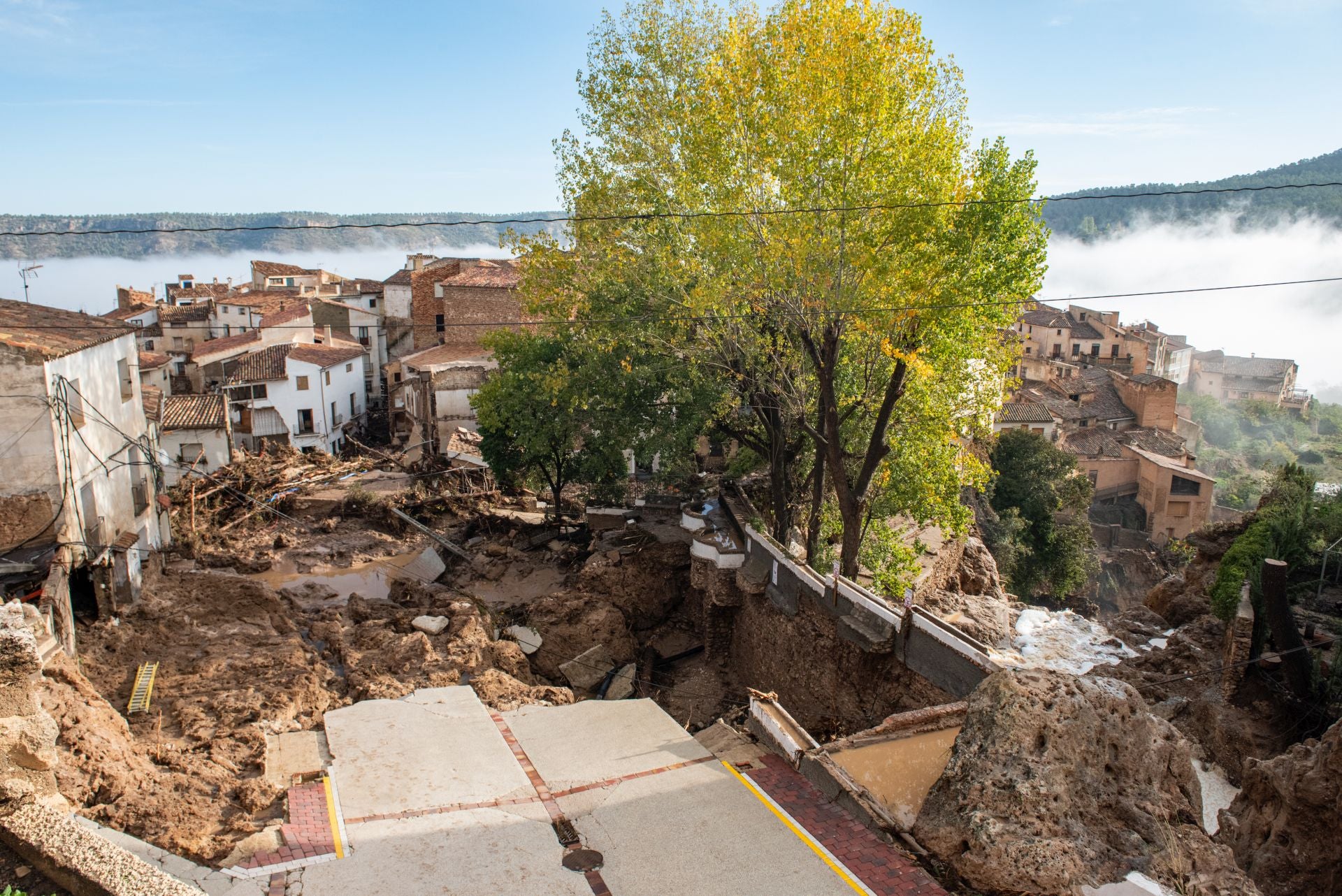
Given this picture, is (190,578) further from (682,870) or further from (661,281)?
(682,870)

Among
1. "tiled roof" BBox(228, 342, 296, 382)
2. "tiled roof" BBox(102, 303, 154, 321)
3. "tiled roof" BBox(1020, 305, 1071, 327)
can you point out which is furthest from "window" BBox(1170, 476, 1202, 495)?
"tiled roof" BBox(102, 303, 154, 321)

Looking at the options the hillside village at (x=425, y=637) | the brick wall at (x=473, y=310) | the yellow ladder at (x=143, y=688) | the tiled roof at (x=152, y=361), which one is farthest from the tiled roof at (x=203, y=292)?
the yellow ladder at (x=143, y=688)

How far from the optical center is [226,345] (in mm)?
44094

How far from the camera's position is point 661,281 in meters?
17.4

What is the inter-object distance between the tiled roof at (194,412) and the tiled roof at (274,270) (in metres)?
35.6

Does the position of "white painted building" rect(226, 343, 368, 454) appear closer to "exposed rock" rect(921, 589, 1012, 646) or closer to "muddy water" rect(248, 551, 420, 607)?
"muddy water" rect(248, 551, 420, 607)

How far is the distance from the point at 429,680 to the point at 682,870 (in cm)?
623

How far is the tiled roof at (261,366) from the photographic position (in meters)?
39.4

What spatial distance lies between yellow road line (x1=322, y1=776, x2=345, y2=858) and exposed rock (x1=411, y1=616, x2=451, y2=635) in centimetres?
537

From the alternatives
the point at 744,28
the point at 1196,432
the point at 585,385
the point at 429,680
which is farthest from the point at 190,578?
the point at 1196,432

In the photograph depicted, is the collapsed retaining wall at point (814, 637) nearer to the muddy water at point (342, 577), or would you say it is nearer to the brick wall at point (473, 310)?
the muddy water at point (342, 577)

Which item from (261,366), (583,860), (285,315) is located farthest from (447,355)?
(583,860)

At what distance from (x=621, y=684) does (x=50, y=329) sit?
11542 mm

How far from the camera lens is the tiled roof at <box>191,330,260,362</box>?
4328 centimetres
